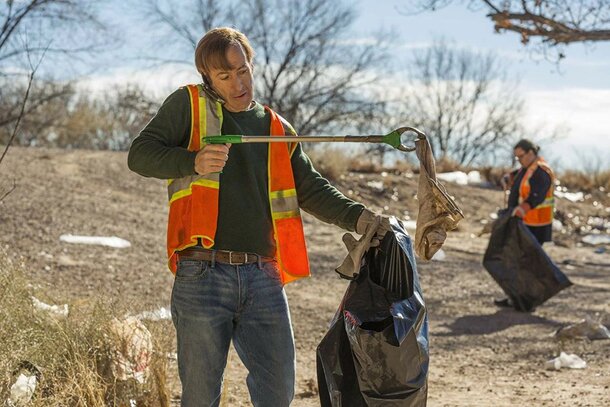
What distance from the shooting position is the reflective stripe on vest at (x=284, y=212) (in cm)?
365

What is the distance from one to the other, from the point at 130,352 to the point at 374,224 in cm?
165

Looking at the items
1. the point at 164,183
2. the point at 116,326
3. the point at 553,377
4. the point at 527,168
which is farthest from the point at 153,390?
the point at 164,183

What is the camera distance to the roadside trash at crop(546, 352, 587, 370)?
7.24 m

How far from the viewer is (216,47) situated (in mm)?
3521

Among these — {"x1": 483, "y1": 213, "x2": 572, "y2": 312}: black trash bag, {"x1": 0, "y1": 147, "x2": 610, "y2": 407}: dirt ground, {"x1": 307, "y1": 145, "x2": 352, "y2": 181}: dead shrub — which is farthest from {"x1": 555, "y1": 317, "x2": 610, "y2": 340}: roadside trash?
{"x1": 307, "y1": 145, "x2": 352, "y2": 181}: dead shrub

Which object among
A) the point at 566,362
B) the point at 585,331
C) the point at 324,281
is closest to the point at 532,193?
the point at 585,331

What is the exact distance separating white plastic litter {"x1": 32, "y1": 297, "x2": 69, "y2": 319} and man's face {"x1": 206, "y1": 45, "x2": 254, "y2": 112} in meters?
2.00

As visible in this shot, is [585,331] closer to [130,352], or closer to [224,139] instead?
[130,352]

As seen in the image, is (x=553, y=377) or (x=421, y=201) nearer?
(x=421, y=201)

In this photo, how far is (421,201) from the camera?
3705mm

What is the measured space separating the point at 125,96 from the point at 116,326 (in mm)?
21177

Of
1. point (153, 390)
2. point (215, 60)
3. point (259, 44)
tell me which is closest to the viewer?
point (215, 60)

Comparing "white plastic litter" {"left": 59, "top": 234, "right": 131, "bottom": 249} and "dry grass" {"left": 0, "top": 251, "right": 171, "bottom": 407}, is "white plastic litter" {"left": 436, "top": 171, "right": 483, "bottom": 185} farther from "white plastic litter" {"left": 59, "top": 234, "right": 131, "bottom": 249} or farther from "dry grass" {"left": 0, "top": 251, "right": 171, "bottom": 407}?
"dry grass" {"left": 0, "top": 251, "right": 171, "bottom": 407}

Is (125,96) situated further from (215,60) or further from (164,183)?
(215,60)
